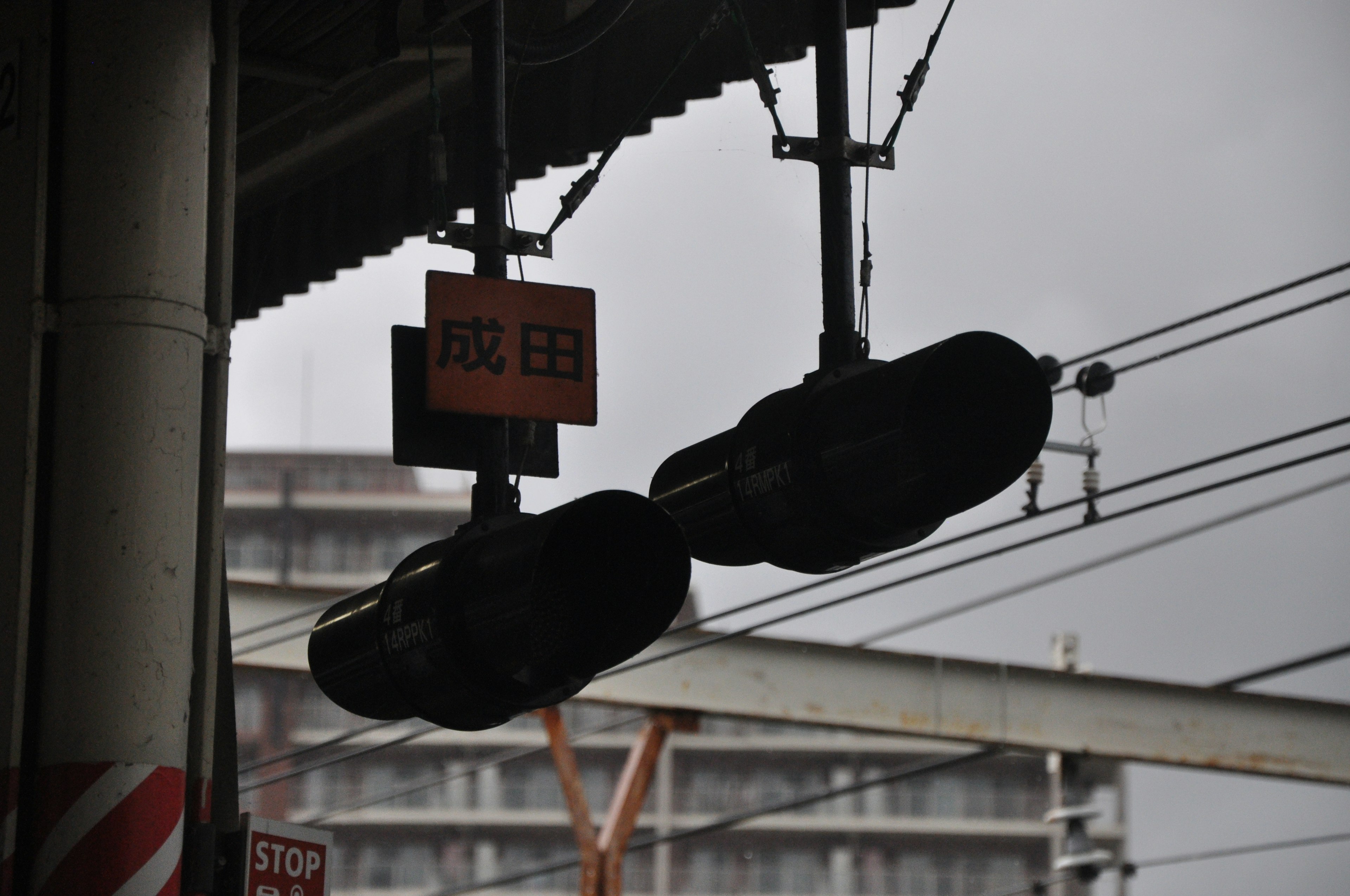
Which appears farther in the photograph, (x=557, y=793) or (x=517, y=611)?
(x=557, y=793)

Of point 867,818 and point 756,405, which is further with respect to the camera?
point 867,818

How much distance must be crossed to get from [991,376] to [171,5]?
1944 millimetres

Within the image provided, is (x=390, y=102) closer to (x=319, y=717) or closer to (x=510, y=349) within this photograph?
(x=510, y=349)

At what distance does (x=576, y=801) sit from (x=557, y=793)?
227 ft

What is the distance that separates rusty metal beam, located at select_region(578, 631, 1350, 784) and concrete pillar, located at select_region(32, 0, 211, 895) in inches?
368

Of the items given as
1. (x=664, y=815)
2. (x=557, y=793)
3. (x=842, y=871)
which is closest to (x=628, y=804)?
(x=557, y=793)

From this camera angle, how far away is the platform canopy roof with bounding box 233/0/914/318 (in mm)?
5238

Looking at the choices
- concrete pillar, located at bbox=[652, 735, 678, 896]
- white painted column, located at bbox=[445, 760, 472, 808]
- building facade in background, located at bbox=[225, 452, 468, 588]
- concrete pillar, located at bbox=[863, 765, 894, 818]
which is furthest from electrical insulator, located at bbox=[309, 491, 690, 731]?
building facade in background, located at bbox=[225, 452, 468, 588]

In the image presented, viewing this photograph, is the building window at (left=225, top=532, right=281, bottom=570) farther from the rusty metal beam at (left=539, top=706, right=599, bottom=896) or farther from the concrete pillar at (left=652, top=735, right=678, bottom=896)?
the rusty metal beam at (left=539, top=706, right=599, bottom=896)

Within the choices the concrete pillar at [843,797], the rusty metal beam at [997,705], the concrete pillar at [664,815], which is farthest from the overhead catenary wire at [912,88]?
the concrete pillar at [843,797]

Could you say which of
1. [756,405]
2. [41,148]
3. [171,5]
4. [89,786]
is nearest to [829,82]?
[756,405]

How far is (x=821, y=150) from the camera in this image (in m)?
3.87

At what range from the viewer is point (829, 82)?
3.94 meters

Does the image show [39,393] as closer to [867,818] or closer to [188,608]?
[188,608]
